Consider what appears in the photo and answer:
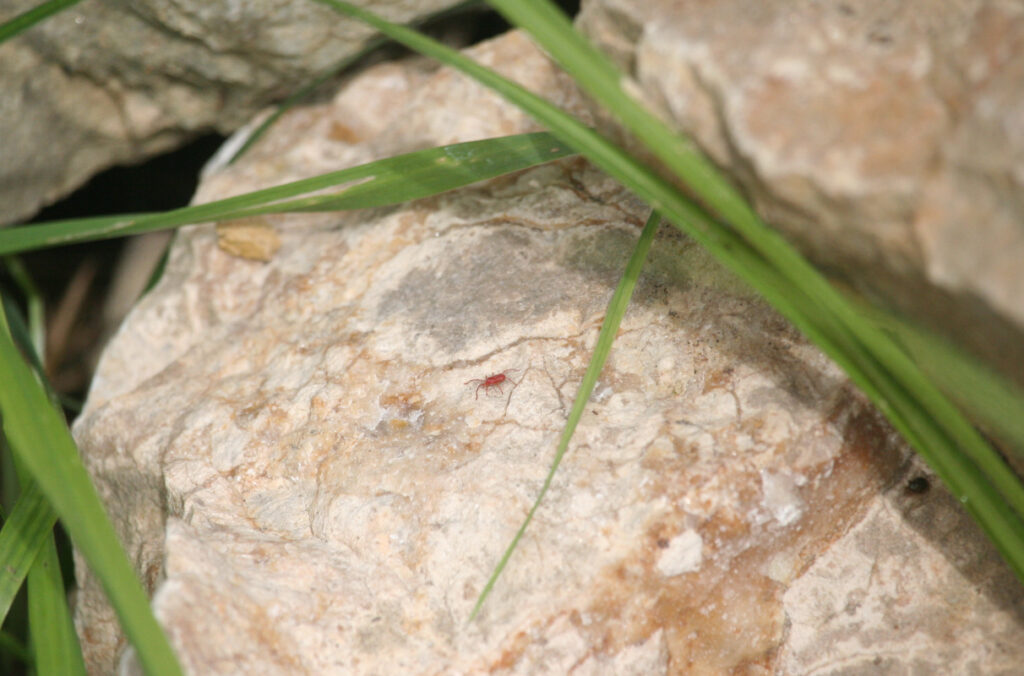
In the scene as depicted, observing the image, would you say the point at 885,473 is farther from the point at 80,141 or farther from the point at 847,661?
the point at 80,141

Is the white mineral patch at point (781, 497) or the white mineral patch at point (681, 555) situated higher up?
the white mineral patch at point (781, 497)

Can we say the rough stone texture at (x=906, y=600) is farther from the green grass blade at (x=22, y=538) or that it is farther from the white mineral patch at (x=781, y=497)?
the green grass blade at (x=22, y=538)

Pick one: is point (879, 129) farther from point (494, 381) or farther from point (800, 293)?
point (494, 381)

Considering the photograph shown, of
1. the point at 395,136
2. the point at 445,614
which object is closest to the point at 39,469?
the point at 445,614

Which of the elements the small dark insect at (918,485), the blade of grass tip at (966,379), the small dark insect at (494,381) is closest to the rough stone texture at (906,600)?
the small dark insect at (918,485)

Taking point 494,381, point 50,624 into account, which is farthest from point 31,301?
point 494,381

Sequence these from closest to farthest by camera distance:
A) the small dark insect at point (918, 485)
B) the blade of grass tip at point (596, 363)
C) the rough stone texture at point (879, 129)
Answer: the rough stone texture at point (879, 129) → the blade of grass tip at point (596, 363) → the small dark insect at point (918, 485)

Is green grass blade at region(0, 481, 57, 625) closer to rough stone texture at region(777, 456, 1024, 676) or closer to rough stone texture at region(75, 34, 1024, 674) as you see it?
rough stone texture at region(75, 34, 1024, 674)
